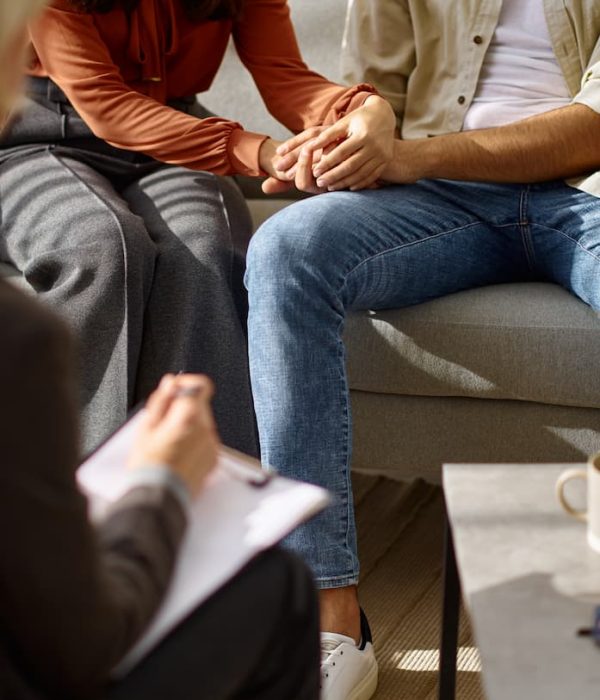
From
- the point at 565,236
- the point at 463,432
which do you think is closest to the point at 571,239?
the point at 565,236

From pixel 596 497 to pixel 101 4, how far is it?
123 cm

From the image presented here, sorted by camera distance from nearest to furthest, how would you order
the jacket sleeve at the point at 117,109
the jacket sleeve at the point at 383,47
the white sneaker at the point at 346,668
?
1. the white sneaker at the point at 346,668
2. the jacket sleeve at the point at 117,109
3. the jacket sleeve at the point at 383,47

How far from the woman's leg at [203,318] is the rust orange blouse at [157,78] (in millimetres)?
131

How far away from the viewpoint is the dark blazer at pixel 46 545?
64 centimetres

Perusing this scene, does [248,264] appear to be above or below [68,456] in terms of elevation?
below

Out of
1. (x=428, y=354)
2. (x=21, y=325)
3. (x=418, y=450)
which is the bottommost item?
(x=418, y=450)

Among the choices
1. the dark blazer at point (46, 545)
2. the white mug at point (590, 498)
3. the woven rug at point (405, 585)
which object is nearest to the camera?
the dark blazer at point (46, 545)

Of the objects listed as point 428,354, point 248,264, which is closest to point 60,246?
point 248,264

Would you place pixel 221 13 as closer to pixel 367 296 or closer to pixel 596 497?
pixel 367 296

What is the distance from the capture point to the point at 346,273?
4.93ft

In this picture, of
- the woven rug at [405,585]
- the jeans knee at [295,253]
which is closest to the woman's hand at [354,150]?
the jeans knee at [295,253]

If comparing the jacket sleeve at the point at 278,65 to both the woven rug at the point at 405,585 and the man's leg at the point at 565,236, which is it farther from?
the woven rug at the point at 405,585

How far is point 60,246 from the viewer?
65.2 inches

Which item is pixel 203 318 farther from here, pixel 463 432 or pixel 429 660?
A: pixel 429 660
